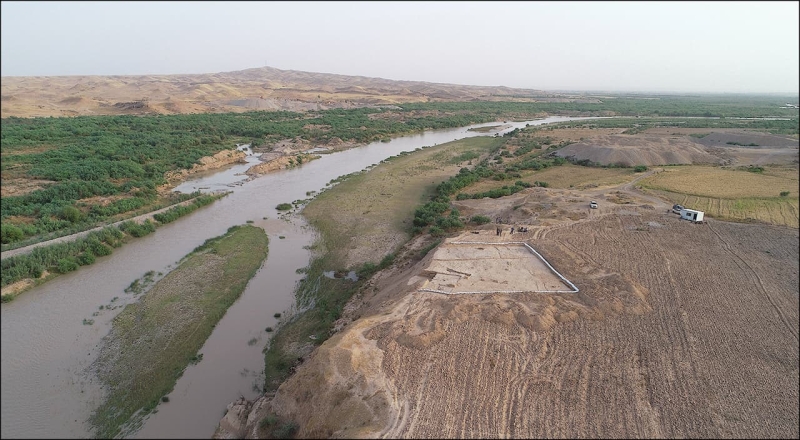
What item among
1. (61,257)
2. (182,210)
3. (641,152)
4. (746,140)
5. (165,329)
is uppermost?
(746,140)

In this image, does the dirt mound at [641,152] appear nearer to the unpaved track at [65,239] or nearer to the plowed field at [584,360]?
the plowed field at [584,360]

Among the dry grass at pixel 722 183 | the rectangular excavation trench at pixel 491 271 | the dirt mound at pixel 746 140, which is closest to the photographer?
the rectangular excavation trench at pixel 491 271

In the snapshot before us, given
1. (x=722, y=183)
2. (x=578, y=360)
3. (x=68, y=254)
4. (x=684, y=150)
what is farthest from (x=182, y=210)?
(x=684, y=150)

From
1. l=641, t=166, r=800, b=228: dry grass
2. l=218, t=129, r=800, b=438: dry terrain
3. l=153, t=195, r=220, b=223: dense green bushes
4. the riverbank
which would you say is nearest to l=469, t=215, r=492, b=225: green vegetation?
the riverbank

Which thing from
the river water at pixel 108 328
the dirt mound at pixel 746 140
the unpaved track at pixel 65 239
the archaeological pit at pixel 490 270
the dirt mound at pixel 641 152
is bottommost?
the river water at pixel 108 328

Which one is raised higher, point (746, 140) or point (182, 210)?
point (746, 140)

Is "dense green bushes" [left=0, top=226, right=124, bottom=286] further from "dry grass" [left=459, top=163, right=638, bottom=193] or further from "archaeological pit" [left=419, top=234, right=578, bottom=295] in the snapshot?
"dry grass" [left=459, top=163, right=638, bottom=193]

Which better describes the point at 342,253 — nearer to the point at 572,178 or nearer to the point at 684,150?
the point at 572,178

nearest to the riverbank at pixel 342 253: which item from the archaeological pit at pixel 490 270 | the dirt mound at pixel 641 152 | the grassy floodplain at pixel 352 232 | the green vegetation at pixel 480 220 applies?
the grassy floodplain at pixel 352 232
